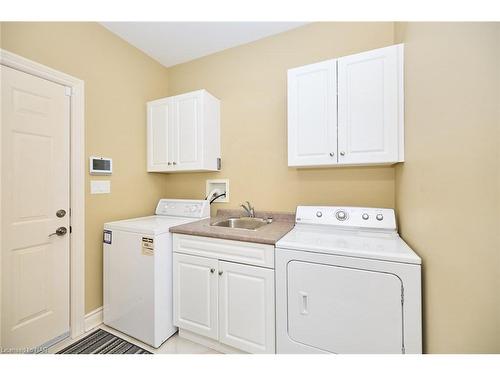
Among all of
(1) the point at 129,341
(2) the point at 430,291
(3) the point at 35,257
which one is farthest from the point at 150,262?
(2) the point at 430,291

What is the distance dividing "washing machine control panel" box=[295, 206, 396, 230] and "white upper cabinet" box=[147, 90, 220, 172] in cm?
105

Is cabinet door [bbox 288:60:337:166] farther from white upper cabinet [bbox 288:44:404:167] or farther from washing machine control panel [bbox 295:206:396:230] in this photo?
washing machine control panel [bbox 295:206:396:230]

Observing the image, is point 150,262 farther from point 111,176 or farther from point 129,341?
point 111,176

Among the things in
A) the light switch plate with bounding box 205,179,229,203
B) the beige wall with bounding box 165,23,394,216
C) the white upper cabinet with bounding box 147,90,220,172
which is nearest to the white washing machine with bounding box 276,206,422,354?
the beige wall with bounding box 165,23,394,216

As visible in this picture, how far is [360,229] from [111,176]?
7.16 feet

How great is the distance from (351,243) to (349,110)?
909 mm

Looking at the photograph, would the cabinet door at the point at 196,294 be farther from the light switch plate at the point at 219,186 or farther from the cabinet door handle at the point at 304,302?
the light switch plate at the point at 219,186

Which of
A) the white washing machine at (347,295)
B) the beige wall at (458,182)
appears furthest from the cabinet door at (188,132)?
the beige wall at (458,182)

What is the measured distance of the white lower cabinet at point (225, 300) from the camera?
4.24ft

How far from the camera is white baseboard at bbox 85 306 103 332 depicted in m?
1.68

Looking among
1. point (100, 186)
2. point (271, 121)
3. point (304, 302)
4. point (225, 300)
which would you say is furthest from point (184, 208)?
point (304, 302)

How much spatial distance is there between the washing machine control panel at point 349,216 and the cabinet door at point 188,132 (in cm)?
110

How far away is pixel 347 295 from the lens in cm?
108

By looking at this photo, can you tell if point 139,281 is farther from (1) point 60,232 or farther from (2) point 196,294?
(1) point 60,232
